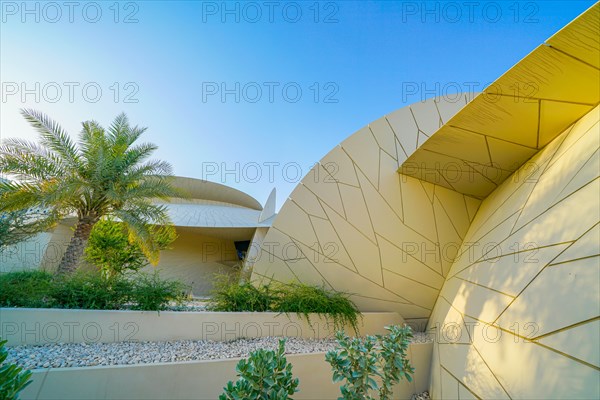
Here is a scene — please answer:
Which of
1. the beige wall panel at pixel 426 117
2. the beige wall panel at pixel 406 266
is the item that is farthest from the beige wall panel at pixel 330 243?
the beige wall panel at pixel 426 117

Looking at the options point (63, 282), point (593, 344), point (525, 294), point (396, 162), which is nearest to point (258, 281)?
point (63, 282)

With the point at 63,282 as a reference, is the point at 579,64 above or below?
above

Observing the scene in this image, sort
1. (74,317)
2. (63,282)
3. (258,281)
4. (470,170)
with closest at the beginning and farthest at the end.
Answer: (74,317)
(63,282)
(470,170)
(258,281)

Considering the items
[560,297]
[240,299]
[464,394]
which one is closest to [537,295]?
[560,297]

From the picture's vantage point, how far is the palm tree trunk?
6.91 meters

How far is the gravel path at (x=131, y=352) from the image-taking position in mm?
3652

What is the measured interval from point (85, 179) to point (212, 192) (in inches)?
475

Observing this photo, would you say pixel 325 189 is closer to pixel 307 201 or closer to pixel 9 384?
pixel 307 201

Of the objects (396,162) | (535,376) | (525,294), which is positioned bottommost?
(535,376)

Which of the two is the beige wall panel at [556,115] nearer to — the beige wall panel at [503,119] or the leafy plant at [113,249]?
the beige wall panel at [503,119]

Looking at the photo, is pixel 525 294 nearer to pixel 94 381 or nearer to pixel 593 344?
pixel 593 344

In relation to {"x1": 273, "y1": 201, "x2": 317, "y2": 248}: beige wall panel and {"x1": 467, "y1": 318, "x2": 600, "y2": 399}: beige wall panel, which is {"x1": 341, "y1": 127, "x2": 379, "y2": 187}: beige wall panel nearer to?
{"x1": 273, "y1": 201, "x2": 317, "y2": 248}: beige wall panel

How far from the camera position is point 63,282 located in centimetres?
525

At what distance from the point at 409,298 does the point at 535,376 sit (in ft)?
14.7
